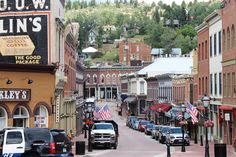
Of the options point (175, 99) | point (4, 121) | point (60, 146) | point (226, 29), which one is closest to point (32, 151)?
point (60, 146)

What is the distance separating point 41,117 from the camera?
43.3 m

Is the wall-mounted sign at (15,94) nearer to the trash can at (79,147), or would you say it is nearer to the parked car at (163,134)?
the trash can at (79,147)

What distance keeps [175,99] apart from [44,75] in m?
43.7

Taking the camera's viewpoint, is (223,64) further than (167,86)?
No

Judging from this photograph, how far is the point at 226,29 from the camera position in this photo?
172 feet

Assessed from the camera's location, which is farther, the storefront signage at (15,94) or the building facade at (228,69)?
the building facade at (228,69)

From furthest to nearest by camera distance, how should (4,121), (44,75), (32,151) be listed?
(44,75) < (4,121) < (32,151)

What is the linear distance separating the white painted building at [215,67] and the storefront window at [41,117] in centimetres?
1783

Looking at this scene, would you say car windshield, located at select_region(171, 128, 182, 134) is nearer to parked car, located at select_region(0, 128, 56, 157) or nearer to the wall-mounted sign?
the wall-mounted sign

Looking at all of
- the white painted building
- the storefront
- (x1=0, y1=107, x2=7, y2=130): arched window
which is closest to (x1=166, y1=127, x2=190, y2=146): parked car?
the white painted building

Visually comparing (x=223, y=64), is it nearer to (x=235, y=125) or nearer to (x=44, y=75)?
(x=235, y=125)

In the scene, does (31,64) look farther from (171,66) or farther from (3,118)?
(171,66)

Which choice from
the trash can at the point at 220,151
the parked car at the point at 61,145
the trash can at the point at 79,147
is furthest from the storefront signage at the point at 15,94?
the trash can at the point at 220,151

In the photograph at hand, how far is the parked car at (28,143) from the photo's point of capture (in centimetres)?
2598
